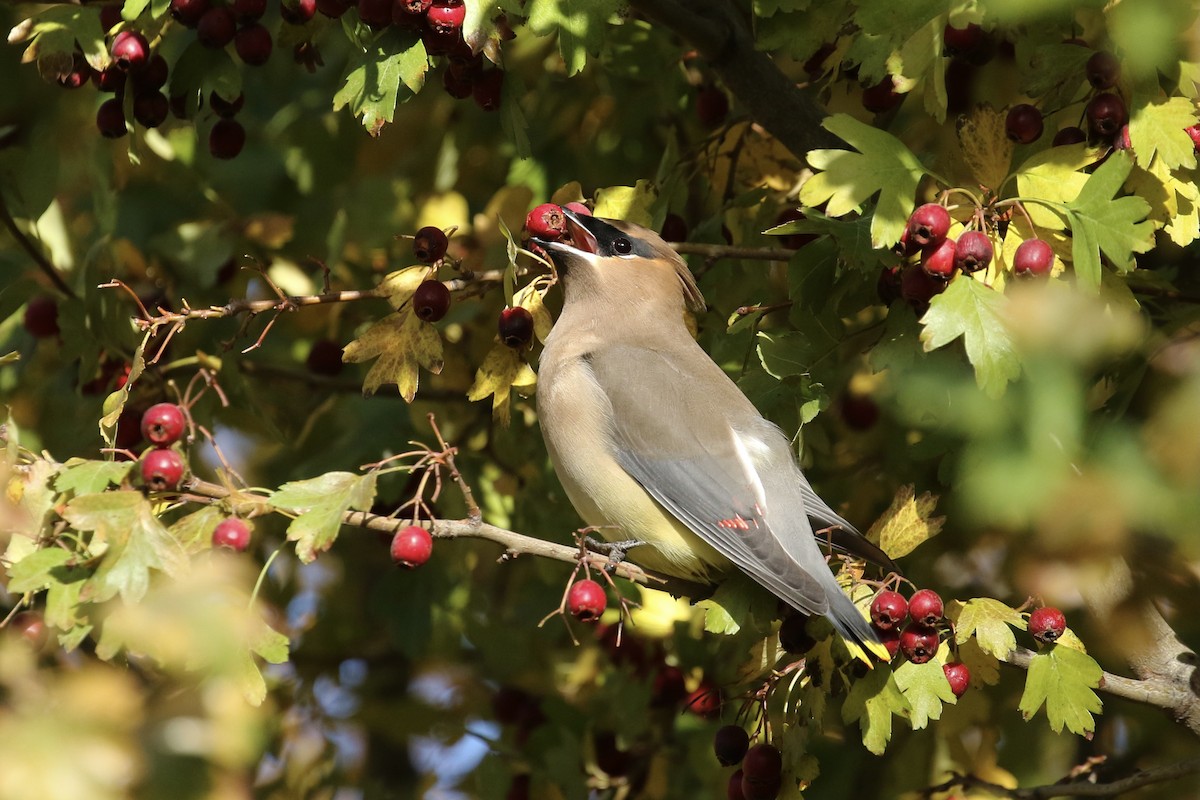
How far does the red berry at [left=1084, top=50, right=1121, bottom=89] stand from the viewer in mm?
3129

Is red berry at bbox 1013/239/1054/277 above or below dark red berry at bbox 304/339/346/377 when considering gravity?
above

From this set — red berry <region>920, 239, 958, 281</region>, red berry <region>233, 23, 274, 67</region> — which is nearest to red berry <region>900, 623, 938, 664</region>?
red berry <region>920, 239, 958, 281</region>

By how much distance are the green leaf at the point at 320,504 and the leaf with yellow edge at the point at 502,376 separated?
26.8 inches

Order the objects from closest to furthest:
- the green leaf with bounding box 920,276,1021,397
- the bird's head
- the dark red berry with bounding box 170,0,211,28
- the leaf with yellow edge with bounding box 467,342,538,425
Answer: the green leaf with bounding box 920,276,1021,397, the dark red berry with bounding box 170,0,211,28, the leaf with yellow edge with bounding box 467,342,538,425, the bird's head

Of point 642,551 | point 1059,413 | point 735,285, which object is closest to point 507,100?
point 735,285

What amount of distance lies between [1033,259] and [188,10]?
1990 millimetres

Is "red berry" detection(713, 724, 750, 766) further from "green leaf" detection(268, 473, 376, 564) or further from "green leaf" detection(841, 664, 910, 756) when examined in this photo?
"green leaf" detection(268, 473, 376, 564)

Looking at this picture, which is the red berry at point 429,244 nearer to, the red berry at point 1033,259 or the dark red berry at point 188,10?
the dark red berry at point 188,10

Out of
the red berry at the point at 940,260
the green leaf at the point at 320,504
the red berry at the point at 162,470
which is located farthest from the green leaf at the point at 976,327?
the red berry at the point at 162,470

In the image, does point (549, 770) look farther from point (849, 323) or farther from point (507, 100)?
point (507, 100)

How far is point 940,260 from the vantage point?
3.02 meters

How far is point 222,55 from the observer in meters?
3.60

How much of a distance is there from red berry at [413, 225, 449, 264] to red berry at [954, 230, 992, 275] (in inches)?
47.1

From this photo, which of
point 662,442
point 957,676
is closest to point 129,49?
point 662,442
